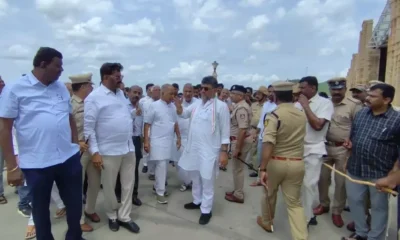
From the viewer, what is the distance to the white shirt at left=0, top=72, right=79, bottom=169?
2.54 m

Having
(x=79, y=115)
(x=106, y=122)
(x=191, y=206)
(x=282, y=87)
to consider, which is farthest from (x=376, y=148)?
(x=79, y=115)

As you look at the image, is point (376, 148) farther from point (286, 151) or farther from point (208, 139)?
point (208, 139)

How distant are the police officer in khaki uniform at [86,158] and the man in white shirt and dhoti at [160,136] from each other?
979mm

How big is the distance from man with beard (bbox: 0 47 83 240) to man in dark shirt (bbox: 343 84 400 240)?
304 centimetres

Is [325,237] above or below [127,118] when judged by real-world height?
below

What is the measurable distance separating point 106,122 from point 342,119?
2.97m

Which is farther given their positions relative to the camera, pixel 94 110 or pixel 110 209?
pixel 110 209

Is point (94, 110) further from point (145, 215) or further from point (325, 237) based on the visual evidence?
point (325, 237)

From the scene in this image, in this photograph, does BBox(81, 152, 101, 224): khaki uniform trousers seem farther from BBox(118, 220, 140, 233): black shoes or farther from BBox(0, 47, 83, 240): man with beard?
BBox(0, 47, 83, 240): man with beard

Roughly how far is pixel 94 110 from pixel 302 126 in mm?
2280

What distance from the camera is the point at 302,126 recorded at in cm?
313

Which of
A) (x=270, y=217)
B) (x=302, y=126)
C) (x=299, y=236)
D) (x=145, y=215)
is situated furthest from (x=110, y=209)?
(x=302, y=126)

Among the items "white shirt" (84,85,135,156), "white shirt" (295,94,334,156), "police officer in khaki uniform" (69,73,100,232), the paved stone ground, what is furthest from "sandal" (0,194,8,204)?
"white shirt" (295,94,334,156)

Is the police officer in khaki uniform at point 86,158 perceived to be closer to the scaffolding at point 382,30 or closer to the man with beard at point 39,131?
the man with beard at point 39,131
